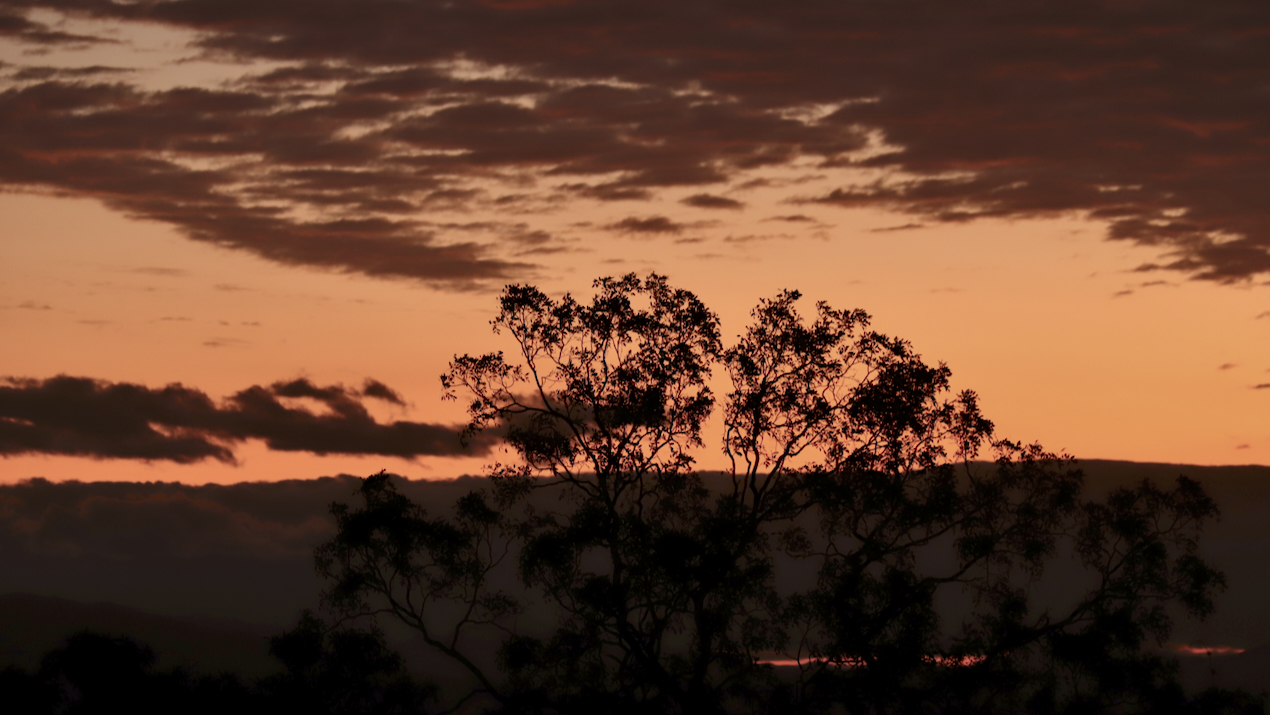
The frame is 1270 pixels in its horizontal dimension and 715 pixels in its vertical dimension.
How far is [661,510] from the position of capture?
135 feet

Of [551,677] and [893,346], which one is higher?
[893,346]

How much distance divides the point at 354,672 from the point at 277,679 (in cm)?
467

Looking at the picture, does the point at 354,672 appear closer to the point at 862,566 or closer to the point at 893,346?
the point at 862,566

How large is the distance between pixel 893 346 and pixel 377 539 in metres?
19.2

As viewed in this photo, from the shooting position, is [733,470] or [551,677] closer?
[733,470]

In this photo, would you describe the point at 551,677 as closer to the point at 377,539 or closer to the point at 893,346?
the point at 377,539

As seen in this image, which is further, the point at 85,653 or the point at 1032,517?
the point at 85,653

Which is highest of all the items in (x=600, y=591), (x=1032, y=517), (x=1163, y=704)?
(x=1032, y=517)

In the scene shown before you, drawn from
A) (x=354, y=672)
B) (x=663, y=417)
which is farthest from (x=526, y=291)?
(x=354, y=672)

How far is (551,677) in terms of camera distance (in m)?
42.7

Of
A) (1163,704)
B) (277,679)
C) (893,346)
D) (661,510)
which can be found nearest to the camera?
(893,346)

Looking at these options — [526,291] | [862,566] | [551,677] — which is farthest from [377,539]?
[862,566]

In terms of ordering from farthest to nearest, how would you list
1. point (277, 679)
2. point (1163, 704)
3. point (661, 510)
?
point (277, 679) → point (1163, 704) → point (661, 510)

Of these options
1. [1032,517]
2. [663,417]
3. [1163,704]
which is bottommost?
[1163,704]
